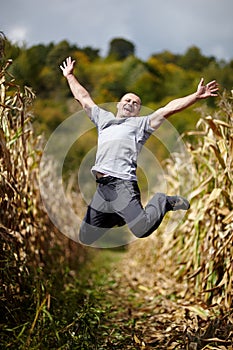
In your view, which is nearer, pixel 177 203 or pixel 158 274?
pixel 177 203

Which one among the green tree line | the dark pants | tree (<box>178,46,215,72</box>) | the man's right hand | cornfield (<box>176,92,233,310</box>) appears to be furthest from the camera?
tree (<box>178,46,215,72</box>)

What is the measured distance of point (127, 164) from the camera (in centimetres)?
288

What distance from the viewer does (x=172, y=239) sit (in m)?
5.55

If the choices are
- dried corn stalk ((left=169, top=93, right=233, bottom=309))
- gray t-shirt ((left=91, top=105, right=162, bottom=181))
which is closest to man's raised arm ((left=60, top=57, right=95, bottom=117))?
gray t-shirt ((left=91, top=105, right=162, bottom=181))

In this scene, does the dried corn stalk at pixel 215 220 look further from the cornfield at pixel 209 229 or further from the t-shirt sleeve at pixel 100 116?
the t-shirt sleeve at pixel 100 116

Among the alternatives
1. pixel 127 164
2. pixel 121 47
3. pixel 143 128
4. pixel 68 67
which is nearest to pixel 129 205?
pixel 127 164

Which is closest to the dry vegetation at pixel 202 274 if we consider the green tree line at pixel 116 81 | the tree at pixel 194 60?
the green tree line at pixel 116 81

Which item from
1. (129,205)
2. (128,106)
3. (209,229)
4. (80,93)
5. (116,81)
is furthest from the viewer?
(116,81)

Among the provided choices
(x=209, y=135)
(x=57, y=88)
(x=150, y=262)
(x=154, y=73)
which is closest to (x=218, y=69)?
(x=154, y=73)

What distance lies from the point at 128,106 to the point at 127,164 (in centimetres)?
36

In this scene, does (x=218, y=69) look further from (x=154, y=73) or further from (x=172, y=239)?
(x=172, y=239)

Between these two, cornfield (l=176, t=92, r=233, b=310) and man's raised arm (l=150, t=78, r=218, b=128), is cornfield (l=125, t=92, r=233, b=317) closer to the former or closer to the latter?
cornfield (l=176, t=92, r=233, b=310)

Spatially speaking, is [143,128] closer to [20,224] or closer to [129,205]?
[129,205]

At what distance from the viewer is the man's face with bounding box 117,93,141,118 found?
2949 millimetres
